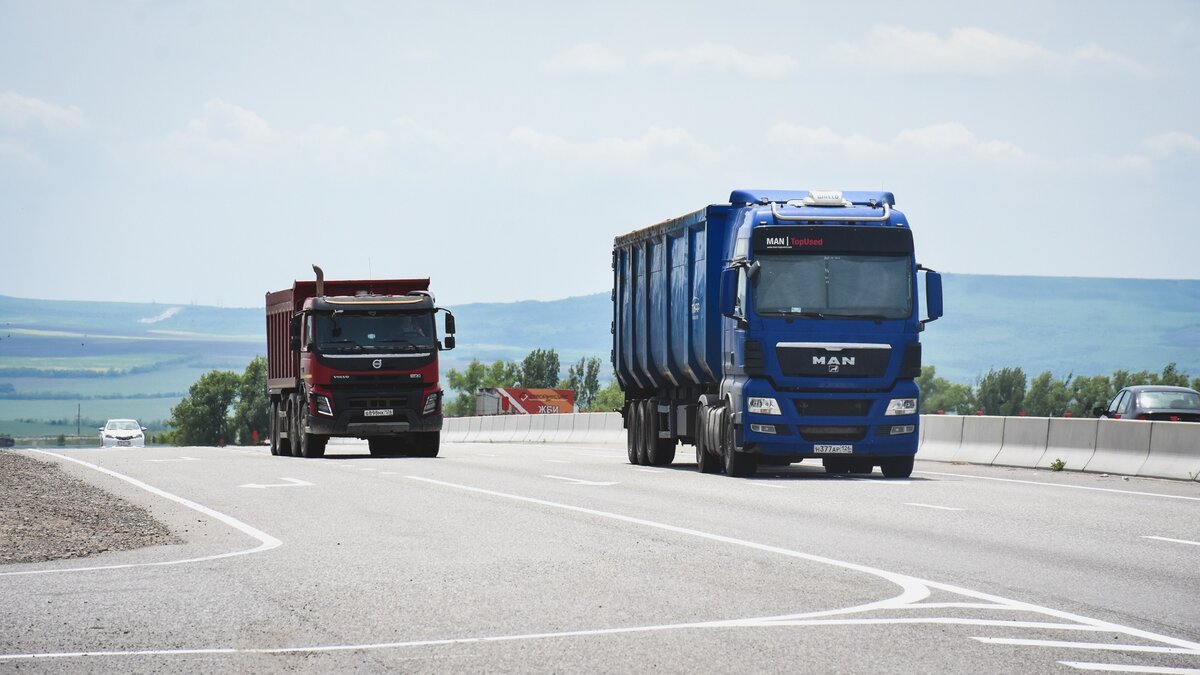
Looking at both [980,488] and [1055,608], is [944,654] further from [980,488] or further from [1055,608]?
Result: [980,488]

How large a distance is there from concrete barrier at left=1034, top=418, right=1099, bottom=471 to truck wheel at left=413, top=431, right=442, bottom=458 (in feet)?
40.8

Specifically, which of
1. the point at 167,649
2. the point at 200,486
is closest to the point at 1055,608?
the point at 167,649

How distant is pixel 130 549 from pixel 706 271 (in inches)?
483

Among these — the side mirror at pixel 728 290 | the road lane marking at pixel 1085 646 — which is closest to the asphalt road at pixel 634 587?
the road lane marking at pixel 1085 646

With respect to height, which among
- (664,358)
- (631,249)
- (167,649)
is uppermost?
(631,249)

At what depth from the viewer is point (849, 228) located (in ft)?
79.7

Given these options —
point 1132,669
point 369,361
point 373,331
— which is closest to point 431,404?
point 369,361

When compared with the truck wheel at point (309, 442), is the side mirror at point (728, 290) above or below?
above

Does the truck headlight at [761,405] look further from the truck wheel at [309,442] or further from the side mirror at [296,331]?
the truck wheel at [309,442]

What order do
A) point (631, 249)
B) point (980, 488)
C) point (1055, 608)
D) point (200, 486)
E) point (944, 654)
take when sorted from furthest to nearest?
point (631, 249), point (200, 486), point (980, 488), point (1055, 608), point (944, 654)

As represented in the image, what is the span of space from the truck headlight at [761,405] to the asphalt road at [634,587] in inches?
119

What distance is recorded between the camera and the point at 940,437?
32781 millimetres

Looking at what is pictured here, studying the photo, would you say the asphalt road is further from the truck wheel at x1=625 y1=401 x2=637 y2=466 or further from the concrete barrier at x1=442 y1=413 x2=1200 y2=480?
the truck wheel at x1=625 y1=401 x2=637 y2=466

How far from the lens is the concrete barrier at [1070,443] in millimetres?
27156
